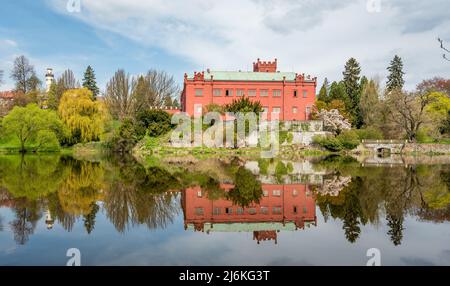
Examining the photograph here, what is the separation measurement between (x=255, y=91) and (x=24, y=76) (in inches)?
1468

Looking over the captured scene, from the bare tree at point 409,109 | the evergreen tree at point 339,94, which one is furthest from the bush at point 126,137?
the bare tree at point 409,109

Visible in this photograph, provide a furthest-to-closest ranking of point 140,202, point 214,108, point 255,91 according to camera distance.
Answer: point 255,91 → point 214,108 → point 140,202

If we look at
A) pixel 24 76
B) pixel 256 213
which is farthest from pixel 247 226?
pixel 24 76

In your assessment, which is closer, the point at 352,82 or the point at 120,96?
the point at 120,96

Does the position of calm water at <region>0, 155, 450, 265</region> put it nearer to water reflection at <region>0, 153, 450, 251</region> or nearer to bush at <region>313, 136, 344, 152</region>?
water reflection at <region>0, 153, 450, 251</region>

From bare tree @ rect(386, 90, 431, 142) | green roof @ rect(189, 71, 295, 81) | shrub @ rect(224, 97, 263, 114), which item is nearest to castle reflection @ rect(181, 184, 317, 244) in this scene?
shrub @ rect(224, 97, 263, 114)

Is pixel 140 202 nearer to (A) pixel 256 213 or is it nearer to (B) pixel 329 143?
(A) pixel 256 213

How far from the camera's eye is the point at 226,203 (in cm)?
1052

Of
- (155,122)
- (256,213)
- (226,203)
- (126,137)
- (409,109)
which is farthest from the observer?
(409,109)

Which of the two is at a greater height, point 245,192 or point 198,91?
point 198,91

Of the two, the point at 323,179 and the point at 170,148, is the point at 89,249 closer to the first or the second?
the point at 323,179

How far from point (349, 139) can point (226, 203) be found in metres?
31.0

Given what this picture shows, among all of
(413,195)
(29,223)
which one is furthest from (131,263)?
(413,195)

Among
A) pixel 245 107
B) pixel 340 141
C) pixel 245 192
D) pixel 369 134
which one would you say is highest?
pixel 245 107
